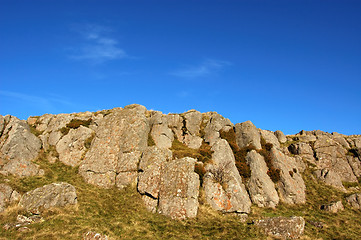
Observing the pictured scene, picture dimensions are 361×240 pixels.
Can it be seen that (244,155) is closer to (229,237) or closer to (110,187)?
(229,237)

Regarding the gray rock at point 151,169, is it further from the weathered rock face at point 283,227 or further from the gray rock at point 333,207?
the gray rock at point 333,207

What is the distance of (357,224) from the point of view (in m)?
31.7

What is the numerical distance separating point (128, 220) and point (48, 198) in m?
8.99

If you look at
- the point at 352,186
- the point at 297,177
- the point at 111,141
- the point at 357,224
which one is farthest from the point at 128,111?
the point at 352,186

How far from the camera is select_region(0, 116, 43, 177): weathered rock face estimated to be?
103ft

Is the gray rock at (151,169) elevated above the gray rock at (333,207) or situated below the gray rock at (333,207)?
above

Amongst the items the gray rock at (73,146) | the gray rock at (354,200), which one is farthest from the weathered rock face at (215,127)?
the gray rock at (354,200)

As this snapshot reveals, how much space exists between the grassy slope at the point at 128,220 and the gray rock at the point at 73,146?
Answer: 1.78m

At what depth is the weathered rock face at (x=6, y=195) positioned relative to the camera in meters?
24.2

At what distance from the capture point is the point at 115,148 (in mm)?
37219

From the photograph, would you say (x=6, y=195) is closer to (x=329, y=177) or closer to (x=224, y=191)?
(x=224, y=191)

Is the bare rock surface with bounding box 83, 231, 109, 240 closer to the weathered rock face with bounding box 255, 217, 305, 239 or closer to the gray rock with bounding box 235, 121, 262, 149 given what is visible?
the weathered rock face with bounding box 255, 217, 305, 239

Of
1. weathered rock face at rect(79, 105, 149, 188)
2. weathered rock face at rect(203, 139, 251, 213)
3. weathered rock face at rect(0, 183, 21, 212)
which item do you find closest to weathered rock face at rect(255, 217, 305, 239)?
weathered rock face at rect(203, 139, 251, 213)

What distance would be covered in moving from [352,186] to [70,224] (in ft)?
Result: 159
